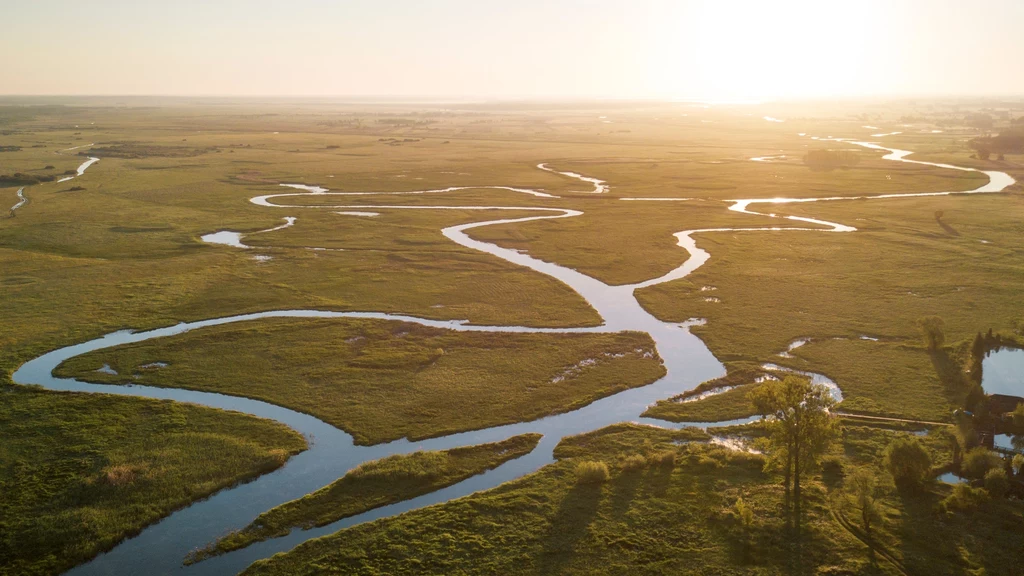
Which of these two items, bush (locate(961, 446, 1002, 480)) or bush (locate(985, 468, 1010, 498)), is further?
bush (locate(961, 446, 1002, 480))

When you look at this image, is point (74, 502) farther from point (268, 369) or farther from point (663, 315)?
point (663, 315)

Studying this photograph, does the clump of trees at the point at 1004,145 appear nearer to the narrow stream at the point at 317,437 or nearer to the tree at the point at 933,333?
the tree at the point at 933,333

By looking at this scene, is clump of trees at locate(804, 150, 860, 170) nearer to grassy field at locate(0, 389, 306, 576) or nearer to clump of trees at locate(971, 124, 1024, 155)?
clump of trees at locate(971, 124, 1024, 155)

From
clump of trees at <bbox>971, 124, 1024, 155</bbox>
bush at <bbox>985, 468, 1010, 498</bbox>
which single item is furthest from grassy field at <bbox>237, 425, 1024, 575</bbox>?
clump of trees at <bbox>971, 124, 1024, 155</bbox>

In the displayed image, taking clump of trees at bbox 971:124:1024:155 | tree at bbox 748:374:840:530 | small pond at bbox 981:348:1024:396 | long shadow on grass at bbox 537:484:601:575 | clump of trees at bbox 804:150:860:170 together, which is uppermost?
clump of trees at bbox 971:124:1024:155

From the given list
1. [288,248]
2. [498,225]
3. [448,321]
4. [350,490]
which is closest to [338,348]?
[448,321]

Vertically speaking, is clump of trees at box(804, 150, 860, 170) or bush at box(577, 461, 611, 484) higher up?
clump of trees at box(804, 150, 860, 170)

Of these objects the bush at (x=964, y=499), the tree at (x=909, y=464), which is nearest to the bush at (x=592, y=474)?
the tree at (x=909, y=464)
